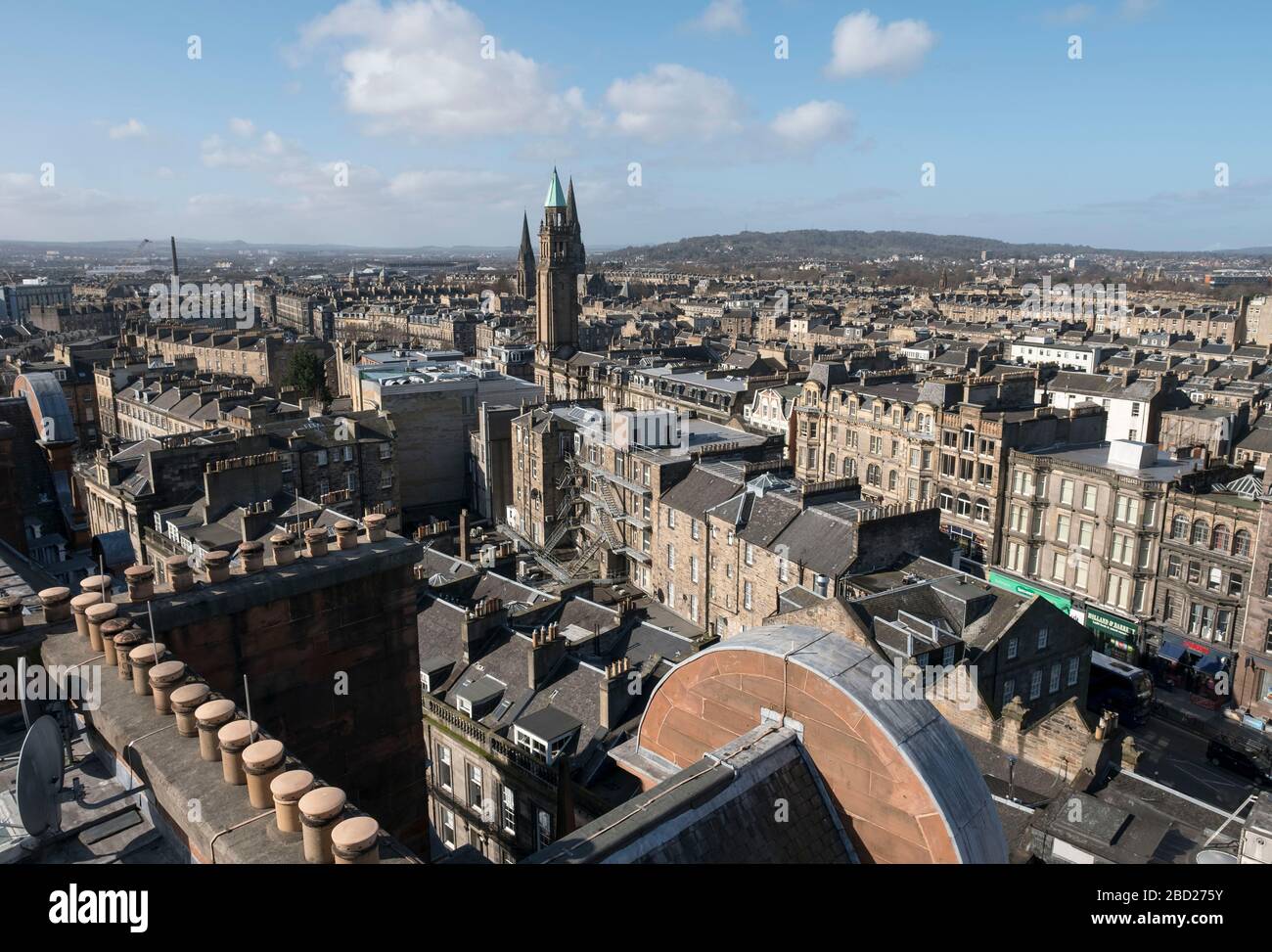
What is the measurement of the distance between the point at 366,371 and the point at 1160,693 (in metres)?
58.9

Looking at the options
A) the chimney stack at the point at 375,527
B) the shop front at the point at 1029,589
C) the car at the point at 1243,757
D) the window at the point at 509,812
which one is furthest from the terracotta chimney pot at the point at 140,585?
the shop front at the point at 1029,589

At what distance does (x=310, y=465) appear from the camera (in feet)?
176

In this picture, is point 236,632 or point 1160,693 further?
point 1160,693

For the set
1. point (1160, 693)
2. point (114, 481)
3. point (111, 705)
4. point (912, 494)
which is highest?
point (111, 705)

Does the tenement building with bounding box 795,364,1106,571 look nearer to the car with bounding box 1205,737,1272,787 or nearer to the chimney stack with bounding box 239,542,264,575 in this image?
the car with bounding box 1205,737,1272,787

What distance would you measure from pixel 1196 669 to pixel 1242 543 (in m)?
6.62

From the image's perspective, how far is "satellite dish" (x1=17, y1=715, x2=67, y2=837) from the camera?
343 inches

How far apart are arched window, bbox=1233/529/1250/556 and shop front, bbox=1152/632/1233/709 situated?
507cm

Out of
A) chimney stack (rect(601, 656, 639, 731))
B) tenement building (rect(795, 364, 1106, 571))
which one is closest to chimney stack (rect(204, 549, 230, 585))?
chimney stack (rect(601, 656, 639, 731))

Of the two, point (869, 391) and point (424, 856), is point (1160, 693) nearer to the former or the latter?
point (869, 391)

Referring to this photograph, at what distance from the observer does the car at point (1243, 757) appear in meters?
36.8

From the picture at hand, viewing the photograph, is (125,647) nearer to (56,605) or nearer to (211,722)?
(56,605)

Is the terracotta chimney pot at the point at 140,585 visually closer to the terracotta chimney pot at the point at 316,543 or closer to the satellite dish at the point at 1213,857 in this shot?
the terracotta chimney pot at the point at 316,543
